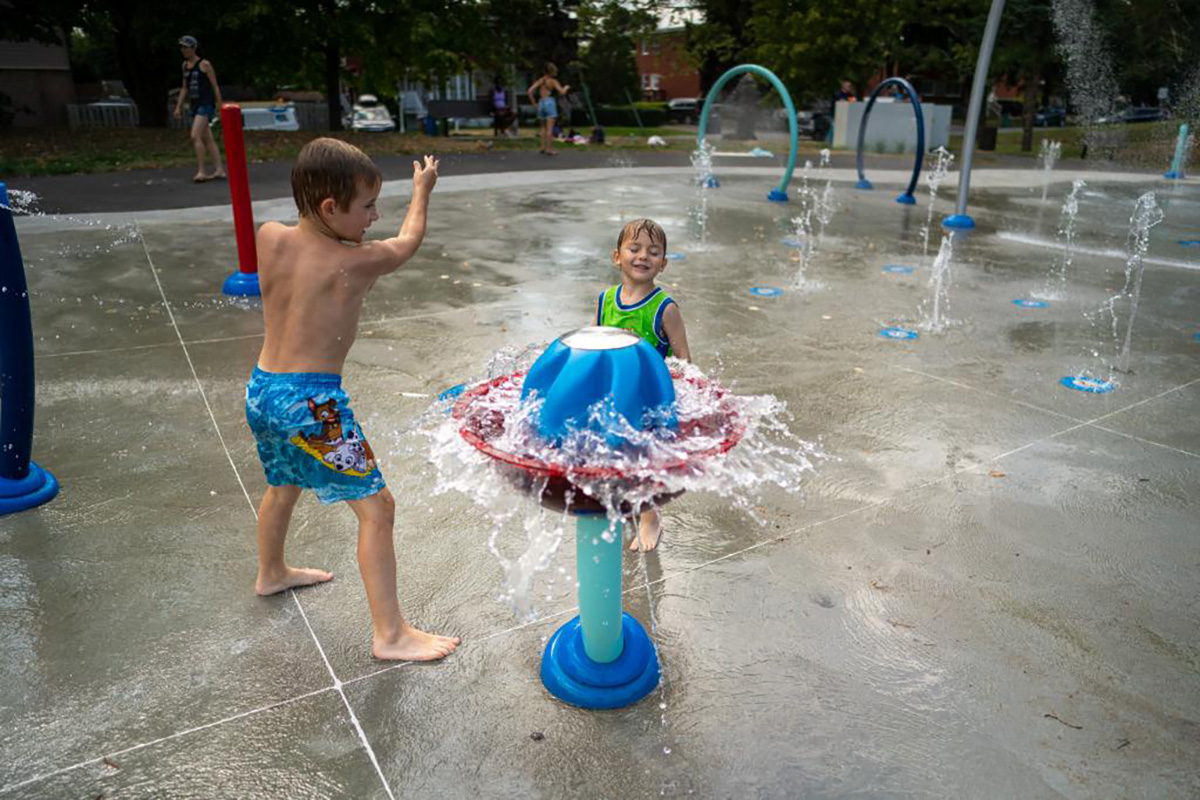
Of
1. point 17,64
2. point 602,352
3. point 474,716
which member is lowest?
point 474,716

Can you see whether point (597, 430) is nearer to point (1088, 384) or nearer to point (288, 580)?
point (288, 580)

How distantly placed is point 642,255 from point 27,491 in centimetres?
261

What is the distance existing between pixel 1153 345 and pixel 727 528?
158 inches

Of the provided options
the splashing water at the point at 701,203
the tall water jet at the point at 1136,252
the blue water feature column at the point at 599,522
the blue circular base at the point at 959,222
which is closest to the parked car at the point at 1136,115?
the tall water jet at the point at 1136,252

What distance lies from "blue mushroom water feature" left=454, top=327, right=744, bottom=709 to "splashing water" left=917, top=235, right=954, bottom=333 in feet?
14.4

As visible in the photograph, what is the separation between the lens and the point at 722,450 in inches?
79.0

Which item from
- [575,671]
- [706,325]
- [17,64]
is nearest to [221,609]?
[575,671]

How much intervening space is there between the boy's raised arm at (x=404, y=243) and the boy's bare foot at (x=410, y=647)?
1.07 meters

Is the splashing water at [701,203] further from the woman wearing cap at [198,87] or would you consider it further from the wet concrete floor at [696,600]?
the woman wearing cap at [198,87]

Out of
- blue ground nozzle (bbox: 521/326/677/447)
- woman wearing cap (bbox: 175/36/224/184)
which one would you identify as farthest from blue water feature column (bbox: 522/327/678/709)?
woman wearing cap (bbox: 175/36/224/184)

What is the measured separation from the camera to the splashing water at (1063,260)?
730 centimetres

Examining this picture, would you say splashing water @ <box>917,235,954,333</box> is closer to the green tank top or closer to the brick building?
the green tank top

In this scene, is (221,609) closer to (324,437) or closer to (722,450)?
(324,437)

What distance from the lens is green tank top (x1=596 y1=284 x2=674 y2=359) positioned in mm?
3023
